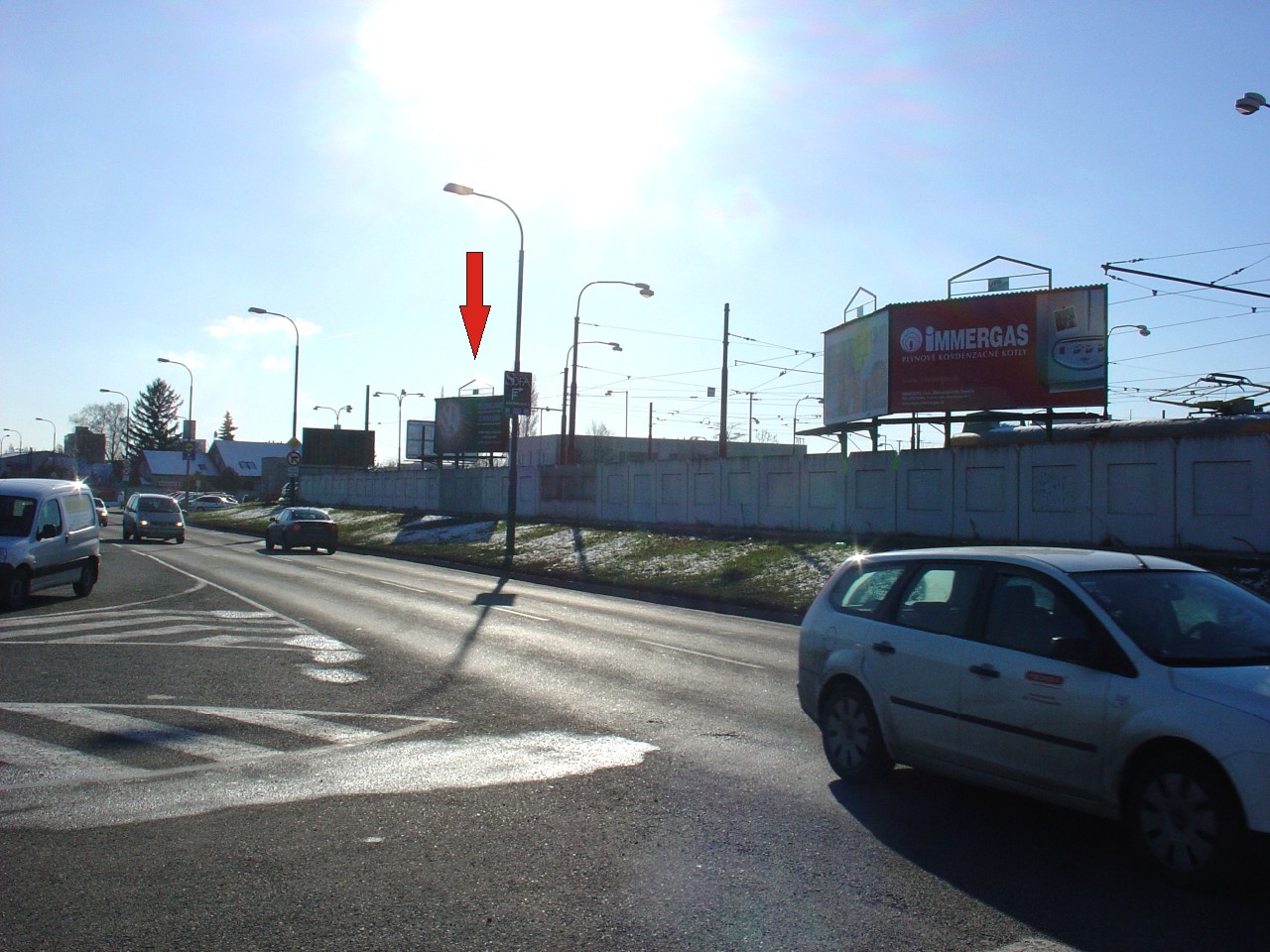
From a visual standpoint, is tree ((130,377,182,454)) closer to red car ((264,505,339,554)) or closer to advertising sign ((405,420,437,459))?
advertising sign ((405,420,437,459))

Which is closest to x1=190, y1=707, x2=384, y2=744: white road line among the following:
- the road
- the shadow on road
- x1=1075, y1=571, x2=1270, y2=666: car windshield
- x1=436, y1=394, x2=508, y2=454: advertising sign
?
the road

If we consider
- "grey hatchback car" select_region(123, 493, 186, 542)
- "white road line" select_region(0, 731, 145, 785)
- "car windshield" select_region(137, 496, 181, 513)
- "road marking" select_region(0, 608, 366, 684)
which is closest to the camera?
"white road line" select_region(0, 731, 145, 785)

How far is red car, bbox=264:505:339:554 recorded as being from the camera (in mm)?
36094

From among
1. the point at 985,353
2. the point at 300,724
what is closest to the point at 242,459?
the point at 985,353

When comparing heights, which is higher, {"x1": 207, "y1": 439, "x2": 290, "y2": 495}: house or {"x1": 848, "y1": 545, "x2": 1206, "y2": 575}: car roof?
{"x1": 207, "y1": 439, "x2": 290, "y2": 495}: house

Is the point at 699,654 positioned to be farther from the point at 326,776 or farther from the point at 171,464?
the point at 171,464

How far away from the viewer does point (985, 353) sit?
31.9 metres

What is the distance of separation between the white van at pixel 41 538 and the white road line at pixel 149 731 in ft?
26.0

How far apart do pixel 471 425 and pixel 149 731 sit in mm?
55845

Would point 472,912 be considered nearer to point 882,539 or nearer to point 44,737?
point 44,737

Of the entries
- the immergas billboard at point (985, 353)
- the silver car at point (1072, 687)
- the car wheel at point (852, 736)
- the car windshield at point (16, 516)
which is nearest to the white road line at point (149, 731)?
the car wheel at point (852, 736)

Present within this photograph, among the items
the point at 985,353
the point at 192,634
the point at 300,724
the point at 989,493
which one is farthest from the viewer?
the point at 985,353

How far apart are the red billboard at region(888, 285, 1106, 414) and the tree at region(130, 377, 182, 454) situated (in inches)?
4665

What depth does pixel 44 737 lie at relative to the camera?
311 inches
